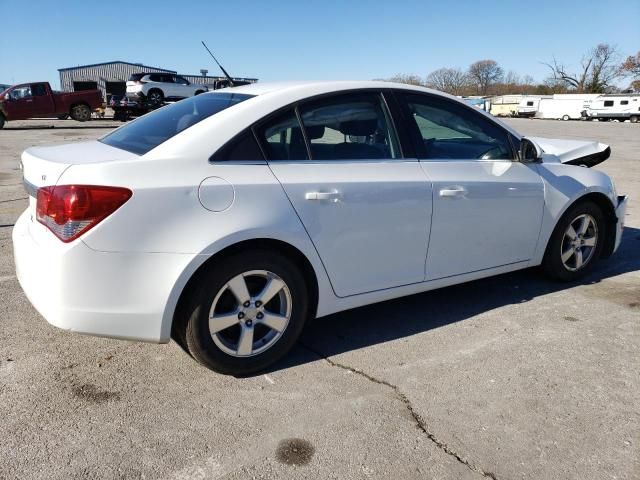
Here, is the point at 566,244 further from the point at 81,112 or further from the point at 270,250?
the point at 81,112

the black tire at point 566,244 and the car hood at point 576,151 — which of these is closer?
the black tire at point 566,244

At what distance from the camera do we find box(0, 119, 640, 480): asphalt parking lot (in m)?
2.31

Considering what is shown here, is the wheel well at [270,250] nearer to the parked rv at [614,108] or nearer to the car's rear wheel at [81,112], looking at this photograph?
the car's rear wheel at [81,112]

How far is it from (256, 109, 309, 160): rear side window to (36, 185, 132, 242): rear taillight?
31.4 inches

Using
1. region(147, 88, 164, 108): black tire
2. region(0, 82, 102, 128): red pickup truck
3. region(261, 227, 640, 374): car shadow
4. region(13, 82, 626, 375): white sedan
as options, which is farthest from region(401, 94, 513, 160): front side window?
region(147, 88, 164, 108): black tire

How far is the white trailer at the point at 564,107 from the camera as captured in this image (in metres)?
57.9

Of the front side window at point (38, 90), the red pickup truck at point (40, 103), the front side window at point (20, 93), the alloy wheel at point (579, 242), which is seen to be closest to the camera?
the alloy wheel at point (579, 242)

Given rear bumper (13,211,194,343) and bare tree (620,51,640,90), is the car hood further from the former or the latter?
bare tree (620,51,640,90)

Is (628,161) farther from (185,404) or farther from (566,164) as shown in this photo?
(185,404)

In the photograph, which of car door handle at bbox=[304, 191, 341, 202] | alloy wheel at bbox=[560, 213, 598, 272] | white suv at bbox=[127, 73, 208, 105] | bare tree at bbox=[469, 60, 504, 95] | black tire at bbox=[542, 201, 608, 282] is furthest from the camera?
bare tree at bbox=[469, 60, 504, 95]

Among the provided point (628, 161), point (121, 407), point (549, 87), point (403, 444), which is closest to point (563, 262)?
point (403, 444)

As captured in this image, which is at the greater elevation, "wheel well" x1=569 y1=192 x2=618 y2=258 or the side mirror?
the side mirror

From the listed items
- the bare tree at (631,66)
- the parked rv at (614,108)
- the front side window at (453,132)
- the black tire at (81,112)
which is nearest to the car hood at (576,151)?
the front side window at (453,132)

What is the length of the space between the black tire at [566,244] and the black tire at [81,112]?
25.4 m
